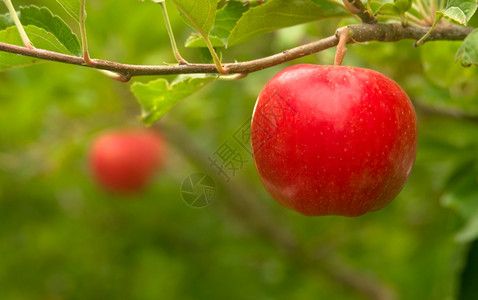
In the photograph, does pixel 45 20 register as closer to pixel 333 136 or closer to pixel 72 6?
pixel 72 6

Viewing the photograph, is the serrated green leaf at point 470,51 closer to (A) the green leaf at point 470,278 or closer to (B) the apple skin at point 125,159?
(A) the green leaf at point 470,278

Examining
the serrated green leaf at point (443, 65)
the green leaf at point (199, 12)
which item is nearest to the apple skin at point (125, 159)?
the serrated green leaf at point (443, 65)

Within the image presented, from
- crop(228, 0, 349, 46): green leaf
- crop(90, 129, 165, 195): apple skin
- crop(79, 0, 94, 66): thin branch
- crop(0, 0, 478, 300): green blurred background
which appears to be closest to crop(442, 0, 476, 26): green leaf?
crop(228, 0, 349, 46): green leaf

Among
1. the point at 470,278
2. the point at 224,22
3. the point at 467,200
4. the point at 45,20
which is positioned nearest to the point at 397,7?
the point at 224,22

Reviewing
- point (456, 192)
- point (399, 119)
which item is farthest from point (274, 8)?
point (456, 192)

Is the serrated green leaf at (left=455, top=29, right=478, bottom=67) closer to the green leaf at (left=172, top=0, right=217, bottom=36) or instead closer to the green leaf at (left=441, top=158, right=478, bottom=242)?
the green leaf at (left=172, top=0, right=217, bottom=36)

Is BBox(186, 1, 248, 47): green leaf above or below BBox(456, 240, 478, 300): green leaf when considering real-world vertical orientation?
above
